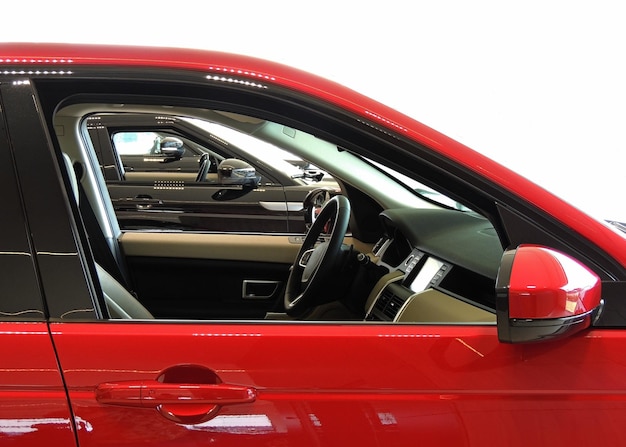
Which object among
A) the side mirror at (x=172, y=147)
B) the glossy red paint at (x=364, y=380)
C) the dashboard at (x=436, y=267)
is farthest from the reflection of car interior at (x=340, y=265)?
the side mirror at (x=172, y=147)

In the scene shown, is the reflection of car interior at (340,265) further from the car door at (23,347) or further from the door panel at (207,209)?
the door panel at (207,209)

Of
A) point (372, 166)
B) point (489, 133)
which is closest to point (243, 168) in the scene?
point (372, 166)

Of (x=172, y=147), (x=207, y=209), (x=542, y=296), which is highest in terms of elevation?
(x=542, y=296)

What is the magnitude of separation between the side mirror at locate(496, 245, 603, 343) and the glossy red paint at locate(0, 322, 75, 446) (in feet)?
2.38

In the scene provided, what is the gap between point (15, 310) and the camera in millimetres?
983

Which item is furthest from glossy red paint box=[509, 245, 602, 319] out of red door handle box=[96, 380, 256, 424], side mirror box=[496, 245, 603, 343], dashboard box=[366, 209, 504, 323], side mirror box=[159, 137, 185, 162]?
side mirror box=[159, 137, 185, 162]

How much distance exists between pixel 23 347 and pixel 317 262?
1.02 meters

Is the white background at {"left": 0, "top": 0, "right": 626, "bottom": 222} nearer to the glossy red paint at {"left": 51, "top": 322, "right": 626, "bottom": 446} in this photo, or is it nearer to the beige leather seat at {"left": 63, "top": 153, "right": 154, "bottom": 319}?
the beige leather seat at {"left": 63, "top": 153, "right": 154, "bottom": 319}

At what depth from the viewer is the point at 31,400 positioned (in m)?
0.94

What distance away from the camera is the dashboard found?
1401 millimetres

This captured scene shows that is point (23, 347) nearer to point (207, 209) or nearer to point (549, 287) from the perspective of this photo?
point (549, 287)

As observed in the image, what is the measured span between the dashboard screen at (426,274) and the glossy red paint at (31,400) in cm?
102

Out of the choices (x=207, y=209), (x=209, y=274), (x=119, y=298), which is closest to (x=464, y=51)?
(x=207, y=209)

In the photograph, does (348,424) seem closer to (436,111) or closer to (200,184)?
(200,184)
